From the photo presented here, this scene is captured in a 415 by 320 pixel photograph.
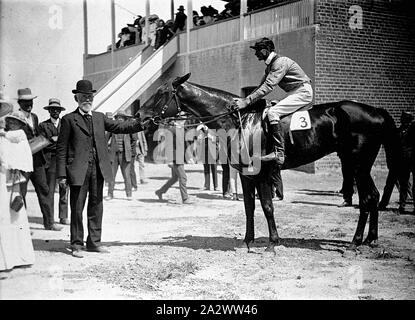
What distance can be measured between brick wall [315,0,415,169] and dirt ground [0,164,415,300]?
6.17 meters

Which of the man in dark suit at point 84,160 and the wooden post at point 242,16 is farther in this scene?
the wooden post at point 242,16

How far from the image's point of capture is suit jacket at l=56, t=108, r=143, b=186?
6703mm

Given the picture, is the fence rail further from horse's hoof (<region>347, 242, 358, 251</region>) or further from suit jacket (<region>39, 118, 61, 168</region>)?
horse's hoof (<region>347, 242, 358, 251</region>)

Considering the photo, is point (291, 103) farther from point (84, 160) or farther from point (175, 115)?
point (84, 160)

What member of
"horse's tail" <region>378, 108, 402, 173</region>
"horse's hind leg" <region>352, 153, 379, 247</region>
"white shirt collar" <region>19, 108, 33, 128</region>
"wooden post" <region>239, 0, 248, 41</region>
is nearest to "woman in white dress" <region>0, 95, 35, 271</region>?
"white shirt collar" <region>19, 108, 33, 128</region>

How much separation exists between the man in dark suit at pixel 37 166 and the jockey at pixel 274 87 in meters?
3.65

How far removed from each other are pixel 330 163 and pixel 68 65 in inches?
385

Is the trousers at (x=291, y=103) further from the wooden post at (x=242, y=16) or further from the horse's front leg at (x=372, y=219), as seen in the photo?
the wooden post at (x=242, y=16)

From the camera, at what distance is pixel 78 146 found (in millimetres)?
6762

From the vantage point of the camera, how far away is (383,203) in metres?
9.99

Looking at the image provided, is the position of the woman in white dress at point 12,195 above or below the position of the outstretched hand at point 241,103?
below

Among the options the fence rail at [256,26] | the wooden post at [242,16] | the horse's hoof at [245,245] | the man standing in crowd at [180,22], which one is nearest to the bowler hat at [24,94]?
the horse's hoof at [245,245]

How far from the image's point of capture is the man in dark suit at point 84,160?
673 cm

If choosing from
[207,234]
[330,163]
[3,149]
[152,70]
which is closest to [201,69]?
[152,70]
